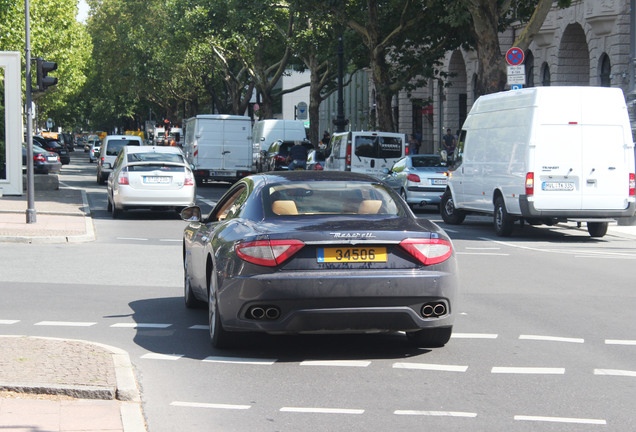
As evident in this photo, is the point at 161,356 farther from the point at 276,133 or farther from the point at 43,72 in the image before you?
the point at 276,133

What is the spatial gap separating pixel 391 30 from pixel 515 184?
22.2 m

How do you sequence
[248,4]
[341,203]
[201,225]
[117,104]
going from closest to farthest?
[341,203] → [201,225] → [248,4] → [117,104]

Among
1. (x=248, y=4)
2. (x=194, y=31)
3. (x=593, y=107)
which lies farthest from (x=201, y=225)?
(x=194, y=31)

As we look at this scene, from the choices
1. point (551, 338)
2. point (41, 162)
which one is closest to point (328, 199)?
point (551, 338)

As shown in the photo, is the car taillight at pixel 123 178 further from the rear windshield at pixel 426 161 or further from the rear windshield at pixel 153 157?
the rear windshield at pixel 426 161

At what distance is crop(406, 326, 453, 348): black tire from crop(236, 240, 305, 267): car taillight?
4.62ft

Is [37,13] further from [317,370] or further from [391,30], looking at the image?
[317,370]

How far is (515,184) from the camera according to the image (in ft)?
61.7

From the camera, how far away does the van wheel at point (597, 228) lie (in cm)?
1960

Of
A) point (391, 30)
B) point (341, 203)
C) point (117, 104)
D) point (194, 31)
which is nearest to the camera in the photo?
point (341, 203)

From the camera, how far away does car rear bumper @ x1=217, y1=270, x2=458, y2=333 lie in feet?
23.9

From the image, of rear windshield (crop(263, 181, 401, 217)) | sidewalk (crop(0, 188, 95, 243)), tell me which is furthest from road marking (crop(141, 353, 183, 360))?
sidewalk (crop(0, 188, 95, 243))

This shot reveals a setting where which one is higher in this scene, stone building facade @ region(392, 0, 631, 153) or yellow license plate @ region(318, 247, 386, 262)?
stone building facade @ region(392, 0, 631, 153)

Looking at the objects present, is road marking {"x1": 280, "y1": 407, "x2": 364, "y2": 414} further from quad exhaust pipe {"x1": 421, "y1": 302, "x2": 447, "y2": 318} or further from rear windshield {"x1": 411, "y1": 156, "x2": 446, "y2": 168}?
rear windshield {"x1": 411, "y1": 156, "x2": 446, "y2": 168}
